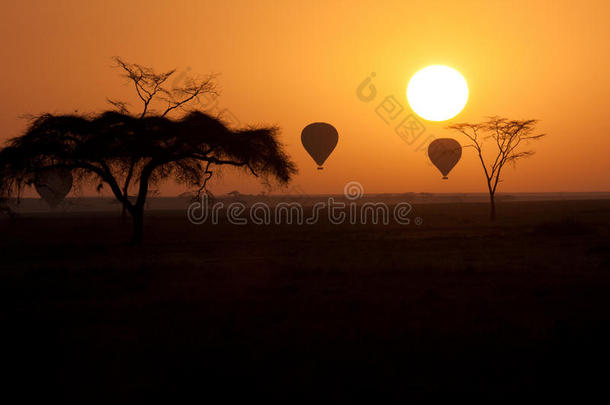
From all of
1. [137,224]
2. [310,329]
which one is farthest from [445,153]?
[310,329]

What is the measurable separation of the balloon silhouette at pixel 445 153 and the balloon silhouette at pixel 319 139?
1516 cm

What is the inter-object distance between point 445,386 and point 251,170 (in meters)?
18.7

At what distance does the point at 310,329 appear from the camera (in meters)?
7.80

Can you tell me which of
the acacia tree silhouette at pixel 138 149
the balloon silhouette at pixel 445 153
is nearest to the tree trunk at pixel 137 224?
the acacia tree silhouette at pixel 138 149

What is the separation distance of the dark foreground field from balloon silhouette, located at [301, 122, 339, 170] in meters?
27.9

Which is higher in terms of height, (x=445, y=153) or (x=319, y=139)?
(x=319, y=139)

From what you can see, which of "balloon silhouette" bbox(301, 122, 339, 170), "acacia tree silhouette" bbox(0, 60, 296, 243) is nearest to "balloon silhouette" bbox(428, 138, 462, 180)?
"balloon silhouette" bbox(301, 122, 339, 170)

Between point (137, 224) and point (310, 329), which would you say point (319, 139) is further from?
point (310, 329)

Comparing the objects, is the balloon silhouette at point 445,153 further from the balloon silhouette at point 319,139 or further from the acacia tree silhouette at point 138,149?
the acacia tree silhouette at point 138,149

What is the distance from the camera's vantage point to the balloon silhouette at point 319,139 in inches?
1688

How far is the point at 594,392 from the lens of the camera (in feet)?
17.3

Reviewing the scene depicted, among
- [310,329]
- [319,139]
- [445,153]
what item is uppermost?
[319,139]

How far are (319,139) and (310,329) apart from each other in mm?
35841

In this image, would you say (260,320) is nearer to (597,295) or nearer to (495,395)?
(495,395)
